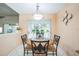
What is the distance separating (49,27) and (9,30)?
0.79m

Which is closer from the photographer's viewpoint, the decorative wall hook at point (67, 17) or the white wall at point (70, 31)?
the white wall at point (70, 31)

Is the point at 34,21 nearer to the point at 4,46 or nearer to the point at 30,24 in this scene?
the point at 30,24

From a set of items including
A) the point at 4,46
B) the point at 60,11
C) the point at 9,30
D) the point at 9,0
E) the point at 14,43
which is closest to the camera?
the point at 9,0

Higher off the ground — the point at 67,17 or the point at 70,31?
the point at 67,17

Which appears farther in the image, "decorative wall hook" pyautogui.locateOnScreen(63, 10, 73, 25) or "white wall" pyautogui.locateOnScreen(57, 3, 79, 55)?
"decorative wall hook" pyautogui.locateOnScreen(63, 10, 73, 25)

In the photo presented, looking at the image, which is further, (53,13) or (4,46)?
(53,13)

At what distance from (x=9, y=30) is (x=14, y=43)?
315 millimetres

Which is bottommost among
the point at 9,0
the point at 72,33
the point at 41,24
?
the point at 72,33

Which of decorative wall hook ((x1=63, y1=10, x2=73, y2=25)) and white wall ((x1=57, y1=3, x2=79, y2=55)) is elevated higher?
decorative wall hook ((x1=63, y1=10, x2=73, y2=25))

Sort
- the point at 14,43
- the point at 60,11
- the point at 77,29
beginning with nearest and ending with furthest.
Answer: the point at 14,43 < the point at 60,11 < the point at 77,29

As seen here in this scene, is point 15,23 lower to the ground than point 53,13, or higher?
lower

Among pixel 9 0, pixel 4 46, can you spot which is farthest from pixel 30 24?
pixel 9 0

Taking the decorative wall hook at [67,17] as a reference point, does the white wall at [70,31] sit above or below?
below

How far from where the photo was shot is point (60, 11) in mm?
2467
